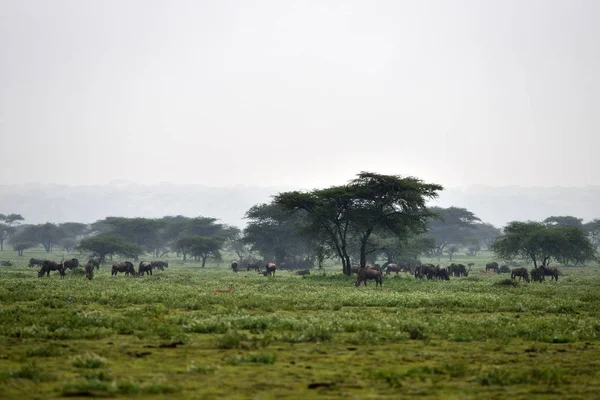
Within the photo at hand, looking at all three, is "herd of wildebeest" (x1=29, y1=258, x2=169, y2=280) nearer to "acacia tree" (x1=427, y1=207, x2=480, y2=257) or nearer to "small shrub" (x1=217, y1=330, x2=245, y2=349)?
"small shrub" (x1=217, y1=330, x2=245, y2=349)

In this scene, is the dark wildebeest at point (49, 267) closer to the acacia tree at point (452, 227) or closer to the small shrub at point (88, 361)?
the small shrub at point (88, 361)

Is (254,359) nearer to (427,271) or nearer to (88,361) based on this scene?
(88,361)

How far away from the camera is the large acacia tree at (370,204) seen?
50.7 metres

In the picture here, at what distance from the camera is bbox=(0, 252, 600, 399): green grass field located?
10133 millimetres

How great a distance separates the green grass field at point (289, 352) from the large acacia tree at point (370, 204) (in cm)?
2733

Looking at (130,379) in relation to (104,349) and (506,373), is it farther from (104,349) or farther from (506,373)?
(506,373)

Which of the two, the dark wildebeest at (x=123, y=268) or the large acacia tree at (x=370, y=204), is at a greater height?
the large acacia tree at (x=370, y=204)

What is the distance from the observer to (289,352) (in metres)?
13.5

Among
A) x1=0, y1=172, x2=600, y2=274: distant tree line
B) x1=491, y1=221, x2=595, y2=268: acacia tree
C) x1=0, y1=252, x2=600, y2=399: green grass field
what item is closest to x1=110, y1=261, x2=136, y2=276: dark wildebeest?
x1=0, y1=172, x2=600, y2=274: distant tree line

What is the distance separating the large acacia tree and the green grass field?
2733 centimetres

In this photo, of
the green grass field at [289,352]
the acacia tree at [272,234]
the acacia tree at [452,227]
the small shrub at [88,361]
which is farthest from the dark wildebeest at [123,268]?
the acacia tree at [452,227]

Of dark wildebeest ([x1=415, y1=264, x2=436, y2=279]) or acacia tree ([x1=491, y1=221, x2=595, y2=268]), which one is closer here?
dark wildebeest ([x1=415, y1=264, x2=436, y2=279])

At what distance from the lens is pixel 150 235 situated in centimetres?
10650

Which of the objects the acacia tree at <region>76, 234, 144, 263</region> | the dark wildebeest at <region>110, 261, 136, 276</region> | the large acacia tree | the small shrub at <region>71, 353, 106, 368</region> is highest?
the large acacia tree
